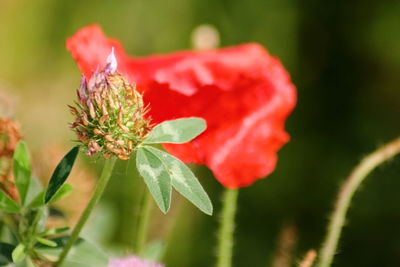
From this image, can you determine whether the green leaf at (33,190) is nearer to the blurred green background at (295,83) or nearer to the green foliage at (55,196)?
the green foliage at (55,196)

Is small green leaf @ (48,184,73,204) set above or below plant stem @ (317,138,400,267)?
below

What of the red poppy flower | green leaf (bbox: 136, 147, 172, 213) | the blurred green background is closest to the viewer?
green leaf (bbox: 136, 147, 172, 213)

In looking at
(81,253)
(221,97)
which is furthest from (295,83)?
(81,253)

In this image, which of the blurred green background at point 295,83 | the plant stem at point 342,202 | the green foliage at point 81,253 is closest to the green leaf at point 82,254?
the green foliage at point 81,253

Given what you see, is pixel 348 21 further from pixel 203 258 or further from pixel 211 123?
pixel 211 123

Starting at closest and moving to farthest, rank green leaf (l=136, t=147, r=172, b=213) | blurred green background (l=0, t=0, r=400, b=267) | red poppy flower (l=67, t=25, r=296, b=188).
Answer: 1. green leaf (l=136, t=147, r=172, b=213)
2. red poppy flower (l=67, t=25, r=296, b=188)
3. blurred green background (l=0, t=0, r=400, b=267)

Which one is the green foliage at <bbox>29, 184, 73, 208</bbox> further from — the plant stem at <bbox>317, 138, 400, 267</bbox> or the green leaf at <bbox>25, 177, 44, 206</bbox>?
the plant stem at <bbox>317, 138, 400, 267</bbox>

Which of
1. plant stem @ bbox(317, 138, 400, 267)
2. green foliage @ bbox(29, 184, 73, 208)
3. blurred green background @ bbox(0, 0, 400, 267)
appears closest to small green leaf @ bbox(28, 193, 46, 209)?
green foliage @ bbox(29, 184, 73, 208)
